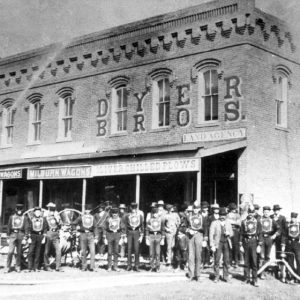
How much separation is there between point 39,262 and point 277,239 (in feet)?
19.5

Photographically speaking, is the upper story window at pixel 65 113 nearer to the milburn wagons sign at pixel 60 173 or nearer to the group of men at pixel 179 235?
the milburn wagons sign at pixel 60 173

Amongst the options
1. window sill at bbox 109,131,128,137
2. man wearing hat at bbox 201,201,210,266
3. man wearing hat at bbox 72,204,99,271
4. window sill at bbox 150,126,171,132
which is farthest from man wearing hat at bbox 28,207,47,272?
window sill at bbox 109,131,128,137

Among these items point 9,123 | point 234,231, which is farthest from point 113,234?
point 9,123

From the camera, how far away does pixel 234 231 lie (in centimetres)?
1384

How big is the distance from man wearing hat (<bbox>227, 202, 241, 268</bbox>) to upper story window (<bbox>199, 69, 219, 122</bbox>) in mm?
4086

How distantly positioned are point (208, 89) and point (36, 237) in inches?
303

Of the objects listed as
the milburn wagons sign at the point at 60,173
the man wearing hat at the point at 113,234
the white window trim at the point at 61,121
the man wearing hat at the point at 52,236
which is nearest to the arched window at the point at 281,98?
the milburn wagons sign at the point at 60,173

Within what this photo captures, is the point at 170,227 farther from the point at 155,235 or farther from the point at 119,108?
the point at 119,108

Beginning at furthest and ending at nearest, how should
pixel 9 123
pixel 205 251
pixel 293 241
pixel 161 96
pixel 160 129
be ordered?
pixel 9 123
pixel 161 96
pixel 160 129
pixel 205 251
pixel 293 241

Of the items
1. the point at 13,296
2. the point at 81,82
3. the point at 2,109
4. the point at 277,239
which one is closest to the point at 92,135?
the point at 81,82

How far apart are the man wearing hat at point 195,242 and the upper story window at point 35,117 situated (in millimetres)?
12221

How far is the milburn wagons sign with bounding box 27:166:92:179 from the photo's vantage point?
688 inches

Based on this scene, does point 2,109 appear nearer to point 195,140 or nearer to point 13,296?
point 195,140

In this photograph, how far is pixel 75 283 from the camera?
10.9 metres
